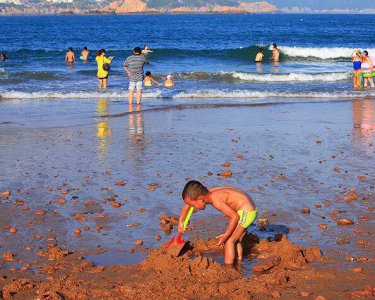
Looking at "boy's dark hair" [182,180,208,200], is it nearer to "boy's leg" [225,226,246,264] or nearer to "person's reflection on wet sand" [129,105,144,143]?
"boy's leg" [225,226,246,264]

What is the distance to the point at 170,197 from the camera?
Answer: 9.00m

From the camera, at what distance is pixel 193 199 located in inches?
259

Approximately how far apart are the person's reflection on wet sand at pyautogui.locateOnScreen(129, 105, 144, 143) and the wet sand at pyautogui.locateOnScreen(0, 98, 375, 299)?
0.04 metres

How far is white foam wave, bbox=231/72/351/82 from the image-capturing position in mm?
27047

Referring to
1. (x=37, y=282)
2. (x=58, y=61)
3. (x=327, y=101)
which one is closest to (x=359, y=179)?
(x=37, y=282)

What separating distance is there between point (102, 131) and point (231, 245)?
7438mm

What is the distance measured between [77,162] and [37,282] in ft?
15.9

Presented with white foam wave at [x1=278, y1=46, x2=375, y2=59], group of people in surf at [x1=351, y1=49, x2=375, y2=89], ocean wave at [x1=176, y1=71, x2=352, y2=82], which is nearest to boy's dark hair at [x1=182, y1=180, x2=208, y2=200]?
group of people in surf at [x1=351, y1=49, x2=375, y2=89]

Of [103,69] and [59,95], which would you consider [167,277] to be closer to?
[59,95]

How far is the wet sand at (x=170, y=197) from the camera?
6.36 metres

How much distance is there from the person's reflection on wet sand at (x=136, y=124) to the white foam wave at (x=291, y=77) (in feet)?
34.9

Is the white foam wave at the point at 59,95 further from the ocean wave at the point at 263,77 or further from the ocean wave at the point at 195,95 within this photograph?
the ocean wave at the point at 263,77

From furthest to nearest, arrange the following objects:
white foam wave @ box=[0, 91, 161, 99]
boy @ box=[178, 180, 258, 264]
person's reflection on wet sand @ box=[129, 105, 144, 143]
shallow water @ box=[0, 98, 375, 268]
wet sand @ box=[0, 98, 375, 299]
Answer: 1. white foam wave @ box=[0, 91, 161, 99]
2. person's reflection on wet sand @ box=[129, 105, 144, 143]
3. shallow water @ box=[0, 98, 375, 268]
4. boy @ box=[178, 180, 258, 264]
5. wet sand @ box=[0, 98, 375, 299]

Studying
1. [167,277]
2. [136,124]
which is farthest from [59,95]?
[167,277]
